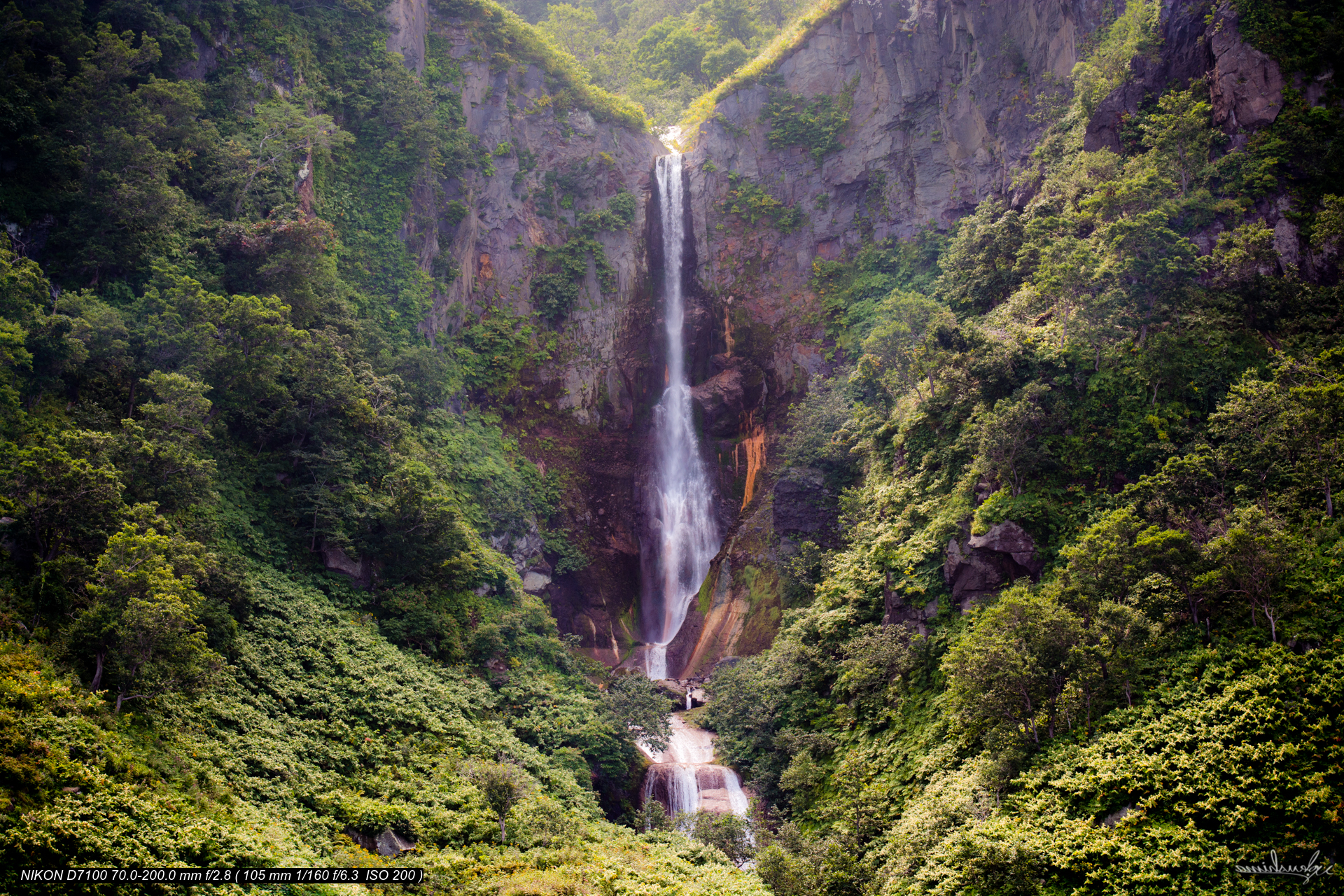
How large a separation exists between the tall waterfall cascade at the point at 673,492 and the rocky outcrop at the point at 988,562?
1186cm

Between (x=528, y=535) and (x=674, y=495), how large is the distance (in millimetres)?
8132

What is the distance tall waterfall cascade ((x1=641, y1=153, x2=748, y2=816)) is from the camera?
34.5 metres

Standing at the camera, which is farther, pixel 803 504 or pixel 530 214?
pixel 530 214

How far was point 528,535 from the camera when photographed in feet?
102

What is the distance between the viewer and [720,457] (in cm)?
3741

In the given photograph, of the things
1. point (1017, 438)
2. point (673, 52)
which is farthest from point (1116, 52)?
point (673, 52)

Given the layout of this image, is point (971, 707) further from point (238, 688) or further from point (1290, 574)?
point (238, 688)

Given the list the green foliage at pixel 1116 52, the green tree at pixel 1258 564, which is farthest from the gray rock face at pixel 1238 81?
the green tree at pixel 1258 564

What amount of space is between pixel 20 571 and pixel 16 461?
1795 mm

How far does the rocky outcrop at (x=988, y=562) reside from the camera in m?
17.8

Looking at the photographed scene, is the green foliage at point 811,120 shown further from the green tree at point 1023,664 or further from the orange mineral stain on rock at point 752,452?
the green tree at point 1023,664

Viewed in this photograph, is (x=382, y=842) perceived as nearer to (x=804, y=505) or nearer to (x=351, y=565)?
(x=351, y=565)

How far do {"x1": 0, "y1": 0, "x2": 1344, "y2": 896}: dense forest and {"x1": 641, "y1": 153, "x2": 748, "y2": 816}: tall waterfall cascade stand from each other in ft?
24.6

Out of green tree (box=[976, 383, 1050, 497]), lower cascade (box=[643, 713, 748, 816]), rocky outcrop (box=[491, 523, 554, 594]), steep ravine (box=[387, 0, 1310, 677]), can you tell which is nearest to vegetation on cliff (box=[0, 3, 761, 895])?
rocky outcrop (box=[491, 523, 554, 594])
